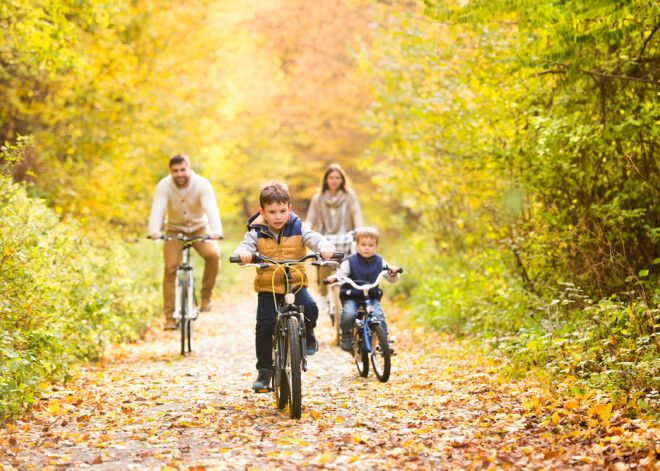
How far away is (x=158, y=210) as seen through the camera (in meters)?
9.35

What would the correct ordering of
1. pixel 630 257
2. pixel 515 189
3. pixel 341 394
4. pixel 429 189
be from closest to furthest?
1. pixel 341 394
2. pixel 630 257
3. pixel 515 189
4. pixel 429 189

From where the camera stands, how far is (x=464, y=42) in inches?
432

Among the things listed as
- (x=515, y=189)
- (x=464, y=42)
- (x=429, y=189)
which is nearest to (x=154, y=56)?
(x=429, y=189)

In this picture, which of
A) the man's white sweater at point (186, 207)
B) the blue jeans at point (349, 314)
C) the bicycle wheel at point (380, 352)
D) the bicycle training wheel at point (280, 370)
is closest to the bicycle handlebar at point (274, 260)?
the bicycle training wheel at point (280, 370)

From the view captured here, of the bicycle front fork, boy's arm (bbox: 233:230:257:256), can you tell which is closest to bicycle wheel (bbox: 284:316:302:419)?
boy's arm (bbox: 233:230:257:256)

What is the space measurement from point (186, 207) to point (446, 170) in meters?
5.26

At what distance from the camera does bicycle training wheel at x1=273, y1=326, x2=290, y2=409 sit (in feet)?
19.8

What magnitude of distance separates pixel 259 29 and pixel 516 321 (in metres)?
27.3

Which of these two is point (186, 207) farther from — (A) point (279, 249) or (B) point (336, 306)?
(A) point (279, 249)

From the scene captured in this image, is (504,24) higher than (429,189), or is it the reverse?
(504,24)

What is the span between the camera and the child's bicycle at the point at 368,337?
7320 millimetres

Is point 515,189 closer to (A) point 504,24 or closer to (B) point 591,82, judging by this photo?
(B) point 591,82

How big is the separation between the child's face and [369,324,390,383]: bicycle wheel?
2.95 feet

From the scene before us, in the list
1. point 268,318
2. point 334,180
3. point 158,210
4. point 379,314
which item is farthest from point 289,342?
point 334,180
